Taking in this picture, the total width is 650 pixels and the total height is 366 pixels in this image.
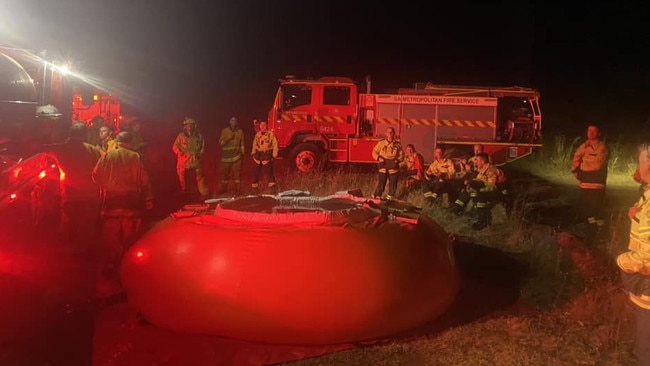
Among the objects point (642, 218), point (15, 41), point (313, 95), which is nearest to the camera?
point (642, 218)

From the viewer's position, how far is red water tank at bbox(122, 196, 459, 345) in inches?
174

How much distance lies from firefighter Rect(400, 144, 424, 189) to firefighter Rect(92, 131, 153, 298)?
20.5 ft

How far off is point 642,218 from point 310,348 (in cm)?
254

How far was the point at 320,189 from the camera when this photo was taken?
36.0 ft

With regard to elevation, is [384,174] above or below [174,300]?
above

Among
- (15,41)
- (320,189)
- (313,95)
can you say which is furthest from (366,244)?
(313,95)

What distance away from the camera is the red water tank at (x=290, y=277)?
441 centimetres

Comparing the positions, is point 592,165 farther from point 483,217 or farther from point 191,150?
point 191,150

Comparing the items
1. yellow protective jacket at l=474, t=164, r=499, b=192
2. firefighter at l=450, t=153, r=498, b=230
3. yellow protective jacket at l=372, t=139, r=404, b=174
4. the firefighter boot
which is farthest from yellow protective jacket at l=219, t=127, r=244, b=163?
the firefighter boot

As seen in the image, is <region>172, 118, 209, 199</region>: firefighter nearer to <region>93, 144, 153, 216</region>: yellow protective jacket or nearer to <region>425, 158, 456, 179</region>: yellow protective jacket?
<region>425, 158, 456, 179</region>: yellow protective jacket

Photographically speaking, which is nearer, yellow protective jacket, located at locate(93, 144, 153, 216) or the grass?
the grass

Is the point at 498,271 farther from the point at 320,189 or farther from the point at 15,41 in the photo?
the point at 15,41

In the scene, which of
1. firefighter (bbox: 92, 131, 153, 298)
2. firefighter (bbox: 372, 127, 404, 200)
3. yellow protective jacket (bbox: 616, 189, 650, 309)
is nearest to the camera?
yellow protective jacket (bbox: 616, 189, 650, 309)

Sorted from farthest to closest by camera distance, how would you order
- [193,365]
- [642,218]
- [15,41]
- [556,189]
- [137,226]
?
[556,189]
[15,41]
[137,226]
[193,365]
[642,218]
